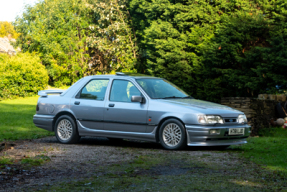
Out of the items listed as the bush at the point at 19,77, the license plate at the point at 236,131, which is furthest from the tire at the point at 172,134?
the bush at the point at 19,77

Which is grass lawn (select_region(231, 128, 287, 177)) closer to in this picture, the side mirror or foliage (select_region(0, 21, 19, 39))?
the side mirror

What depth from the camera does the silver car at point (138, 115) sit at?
818 cm

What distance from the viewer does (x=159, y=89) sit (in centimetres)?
941

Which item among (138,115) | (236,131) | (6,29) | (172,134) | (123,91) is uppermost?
(6,29)

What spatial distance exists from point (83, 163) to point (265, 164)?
2.97 meters

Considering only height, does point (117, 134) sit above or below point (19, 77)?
below

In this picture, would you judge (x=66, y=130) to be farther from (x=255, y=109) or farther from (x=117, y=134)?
(x=255, y=109)

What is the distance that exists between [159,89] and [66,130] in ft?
8.00

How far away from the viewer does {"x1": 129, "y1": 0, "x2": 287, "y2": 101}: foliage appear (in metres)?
19.4

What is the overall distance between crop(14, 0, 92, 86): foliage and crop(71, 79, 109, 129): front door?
3068cm

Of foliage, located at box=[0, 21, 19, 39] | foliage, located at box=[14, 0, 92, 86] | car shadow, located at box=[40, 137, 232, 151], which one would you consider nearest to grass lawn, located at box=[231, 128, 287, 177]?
car shadow, located at box=[40, 137, 232, 151]

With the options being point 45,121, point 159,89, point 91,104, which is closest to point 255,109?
point 159,89

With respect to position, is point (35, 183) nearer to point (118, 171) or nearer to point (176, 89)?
point (118, 171)

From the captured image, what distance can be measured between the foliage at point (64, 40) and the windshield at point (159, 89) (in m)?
31.1
